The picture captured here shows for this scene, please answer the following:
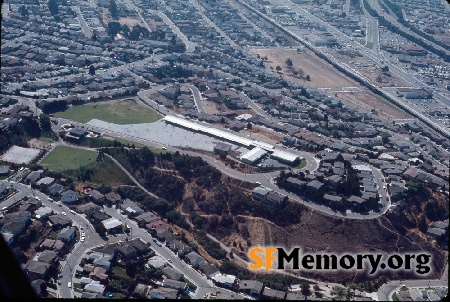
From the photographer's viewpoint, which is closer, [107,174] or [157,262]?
[157,262]

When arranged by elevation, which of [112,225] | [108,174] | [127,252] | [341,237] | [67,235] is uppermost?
[67,235]

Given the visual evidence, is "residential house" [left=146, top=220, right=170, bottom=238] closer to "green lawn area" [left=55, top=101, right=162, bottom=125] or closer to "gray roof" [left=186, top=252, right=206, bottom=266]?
"gray roof" [left=186, top=252, right=206, bottom=266]

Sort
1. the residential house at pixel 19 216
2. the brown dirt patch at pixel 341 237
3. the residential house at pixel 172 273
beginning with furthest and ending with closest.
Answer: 1. the brown dirt patch at pixel 341 237
2. the residential house at pixel 19 216
3. the residential house at pixel 172 273

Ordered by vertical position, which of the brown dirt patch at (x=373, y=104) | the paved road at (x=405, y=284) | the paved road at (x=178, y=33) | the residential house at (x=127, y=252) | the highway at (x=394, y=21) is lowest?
the highway at (x=394, y=21)

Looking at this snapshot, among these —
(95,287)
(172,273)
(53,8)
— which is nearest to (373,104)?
(172,273)

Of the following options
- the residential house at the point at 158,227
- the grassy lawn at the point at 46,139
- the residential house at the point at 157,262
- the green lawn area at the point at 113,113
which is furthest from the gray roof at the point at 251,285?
the green lawn area at the point at 113,113

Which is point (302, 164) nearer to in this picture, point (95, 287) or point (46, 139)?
point (95, 287)

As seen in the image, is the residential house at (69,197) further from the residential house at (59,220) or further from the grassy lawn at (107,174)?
the grassy lawn at (107,174)

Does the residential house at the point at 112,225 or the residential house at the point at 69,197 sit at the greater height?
the residential house at the point at 69,197
